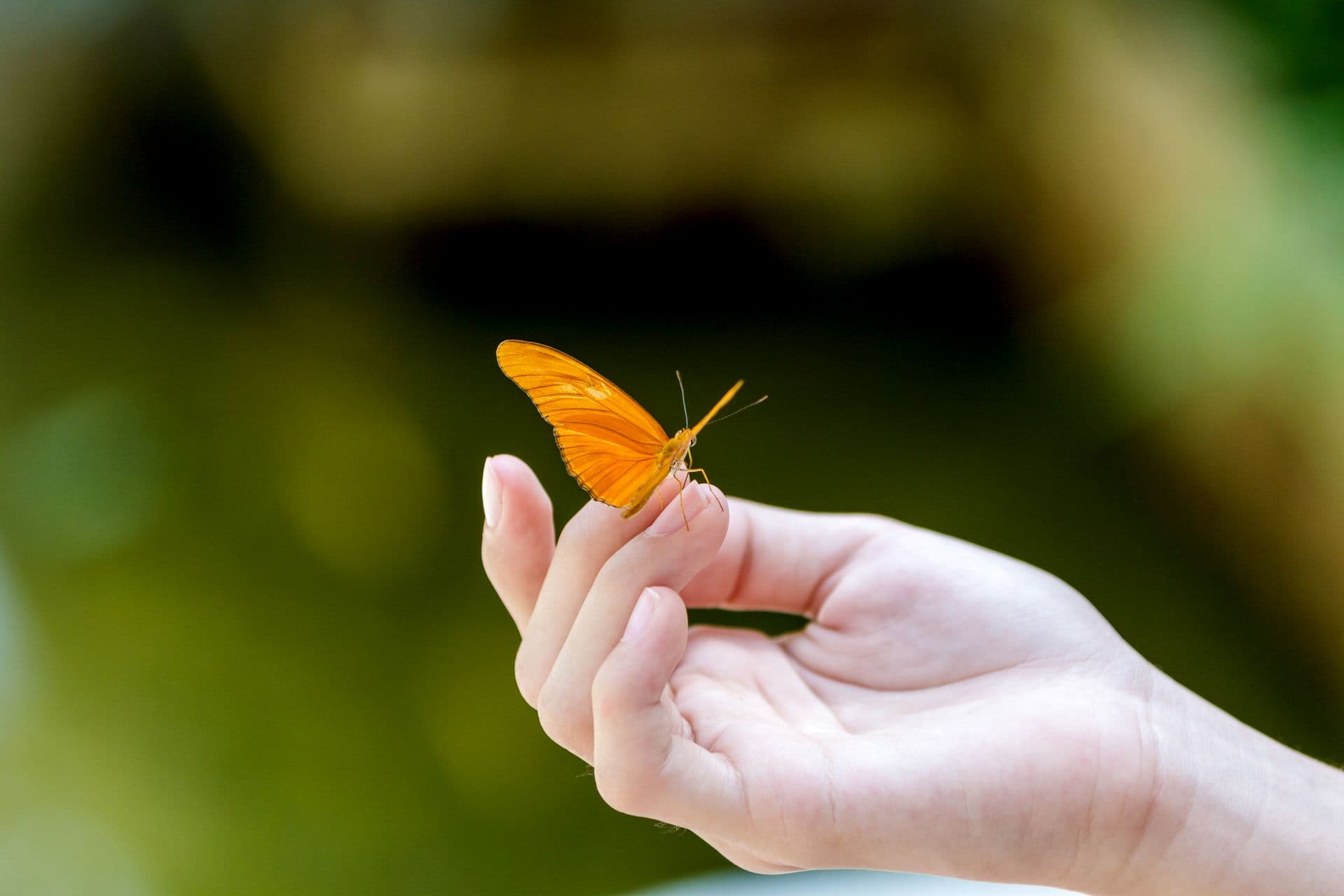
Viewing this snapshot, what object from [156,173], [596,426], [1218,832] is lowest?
[1218,832]

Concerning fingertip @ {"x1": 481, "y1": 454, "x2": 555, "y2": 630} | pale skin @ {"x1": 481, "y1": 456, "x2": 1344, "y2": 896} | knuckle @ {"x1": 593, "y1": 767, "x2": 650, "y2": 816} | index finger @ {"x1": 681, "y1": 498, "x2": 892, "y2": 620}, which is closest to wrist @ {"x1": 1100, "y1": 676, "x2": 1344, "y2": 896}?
pale skin @ {"x1": 481, "y1": 456, "x2": 1344, "y2": 896}

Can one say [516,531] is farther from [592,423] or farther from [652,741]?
[652,741]

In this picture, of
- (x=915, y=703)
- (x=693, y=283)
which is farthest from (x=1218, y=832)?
(x=693, y=283)

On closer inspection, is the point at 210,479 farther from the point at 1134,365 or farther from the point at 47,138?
the point at 1134,365

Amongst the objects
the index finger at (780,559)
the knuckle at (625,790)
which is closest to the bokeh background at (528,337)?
the index finger at (780,559)

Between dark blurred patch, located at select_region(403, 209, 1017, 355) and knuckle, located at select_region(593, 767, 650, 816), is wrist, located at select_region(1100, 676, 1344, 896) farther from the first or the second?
dark blurred patch, located at select_region(403, 209, 1017, 355)
